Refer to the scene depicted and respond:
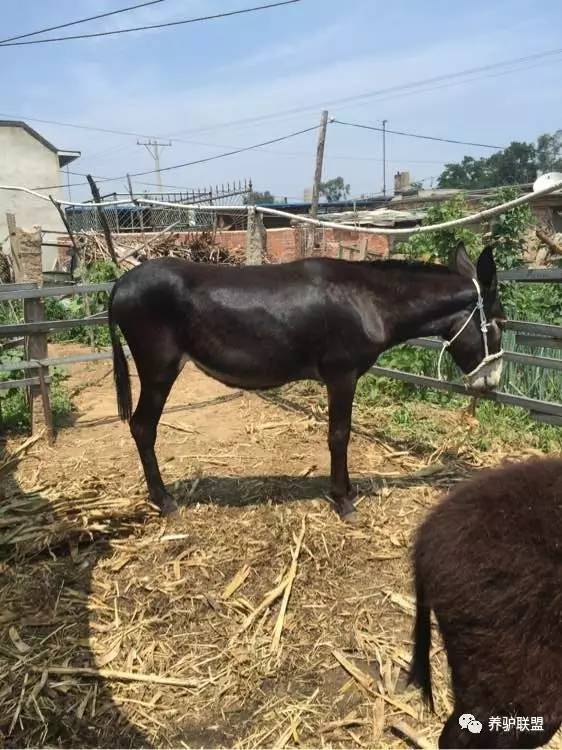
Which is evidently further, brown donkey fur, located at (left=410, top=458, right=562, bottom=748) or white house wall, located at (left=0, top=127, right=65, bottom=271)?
white house wall, located at (left=0, top=127, right=65, bottom=271)

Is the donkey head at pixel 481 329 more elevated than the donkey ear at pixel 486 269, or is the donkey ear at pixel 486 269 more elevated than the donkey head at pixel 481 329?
the donkey ear at pixel 486 269

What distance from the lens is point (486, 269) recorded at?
417 centimetres

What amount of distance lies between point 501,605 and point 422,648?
52 cm

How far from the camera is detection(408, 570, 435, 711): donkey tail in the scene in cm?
192

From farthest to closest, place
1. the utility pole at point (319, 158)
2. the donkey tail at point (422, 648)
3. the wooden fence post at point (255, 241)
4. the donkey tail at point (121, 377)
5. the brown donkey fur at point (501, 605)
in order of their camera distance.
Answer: the utility pole at point (319, 158) < the wooden fence post at point (255, 241) < the donkey tail at point (121, 377) < the donkey tail at point (422, 648) < the brown donkey fur at point (501, 605)

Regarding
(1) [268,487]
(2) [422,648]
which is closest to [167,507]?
(1) [268,487]

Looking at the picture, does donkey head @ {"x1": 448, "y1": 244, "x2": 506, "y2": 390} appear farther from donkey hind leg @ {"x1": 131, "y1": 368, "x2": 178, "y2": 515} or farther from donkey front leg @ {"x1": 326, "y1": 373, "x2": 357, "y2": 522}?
donkey hind leg @ {"x1": 131, "y1": 368, "x2": 178, "y2": 515}

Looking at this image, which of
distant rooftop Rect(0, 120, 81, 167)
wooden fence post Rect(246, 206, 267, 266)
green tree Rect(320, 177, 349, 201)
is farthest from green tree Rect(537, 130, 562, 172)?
wooden fence post Rect(246, 206, 267, 266)

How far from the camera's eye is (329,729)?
2.35 m

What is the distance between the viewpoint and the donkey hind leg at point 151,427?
414 centimetres

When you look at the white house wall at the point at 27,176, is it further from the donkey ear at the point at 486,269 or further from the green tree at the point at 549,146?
the green tree at the point at 549,146

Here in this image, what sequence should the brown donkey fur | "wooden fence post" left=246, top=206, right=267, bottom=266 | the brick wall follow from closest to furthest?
1. the brown donkey fur
2. "wooden fence post" left=246, top=206, right=267, bottom=266
3. the brick wall

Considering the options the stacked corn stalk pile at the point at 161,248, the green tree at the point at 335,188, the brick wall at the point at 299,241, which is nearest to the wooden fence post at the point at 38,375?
the stacked corn stalk pile at the point at 161,248

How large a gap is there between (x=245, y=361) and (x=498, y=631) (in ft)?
9.30
